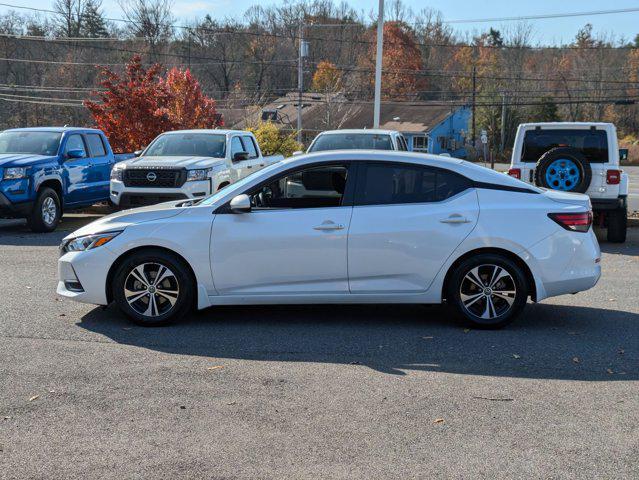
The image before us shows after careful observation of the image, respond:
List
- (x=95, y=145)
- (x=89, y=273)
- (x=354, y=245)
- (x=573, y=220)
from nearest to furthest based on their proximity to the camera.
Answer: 1. (x=354, y=245)
2. (x=573, y=220)
3. (x=89, y=273)
4. (x=95, y=145)

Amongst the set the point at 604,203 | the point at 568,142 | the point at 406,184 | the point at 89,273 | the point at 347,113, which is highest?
the point at 347,113

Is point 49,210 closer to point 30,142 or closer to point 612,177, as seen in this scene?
point 30,142

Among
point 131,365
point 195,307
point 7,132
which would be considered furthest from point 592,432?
point 7,132

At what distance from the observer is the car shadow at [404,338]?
19.9 feet

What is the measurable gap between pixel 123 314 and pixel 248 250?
5.14ft

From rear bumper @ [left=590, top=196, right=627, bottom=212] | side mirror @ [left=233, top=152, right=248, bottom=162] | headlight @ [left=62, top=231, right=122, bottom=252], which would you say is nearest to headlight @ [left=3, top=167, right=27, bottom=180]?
side mirror @ [left=233, top=152, right=248, bottom=162]

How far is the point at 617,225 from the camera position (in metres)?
13.4

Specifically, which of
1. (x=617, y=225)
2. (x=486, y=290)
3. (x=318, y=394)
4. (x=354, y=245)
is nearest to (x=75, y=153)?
(x=354, y=245)

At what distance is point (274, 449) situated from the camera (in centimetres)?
439

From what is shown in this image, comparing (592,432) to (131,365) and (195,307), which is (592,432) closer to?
(131,365)

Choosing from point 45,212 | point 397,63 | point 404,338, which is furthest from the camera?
point 397,63

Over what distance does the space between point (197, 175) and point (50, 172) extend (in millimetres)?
2857

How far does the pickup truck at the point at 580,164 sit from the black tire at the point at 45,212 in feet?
27.8

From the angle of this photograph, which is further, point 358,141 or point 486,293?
point 358,141
